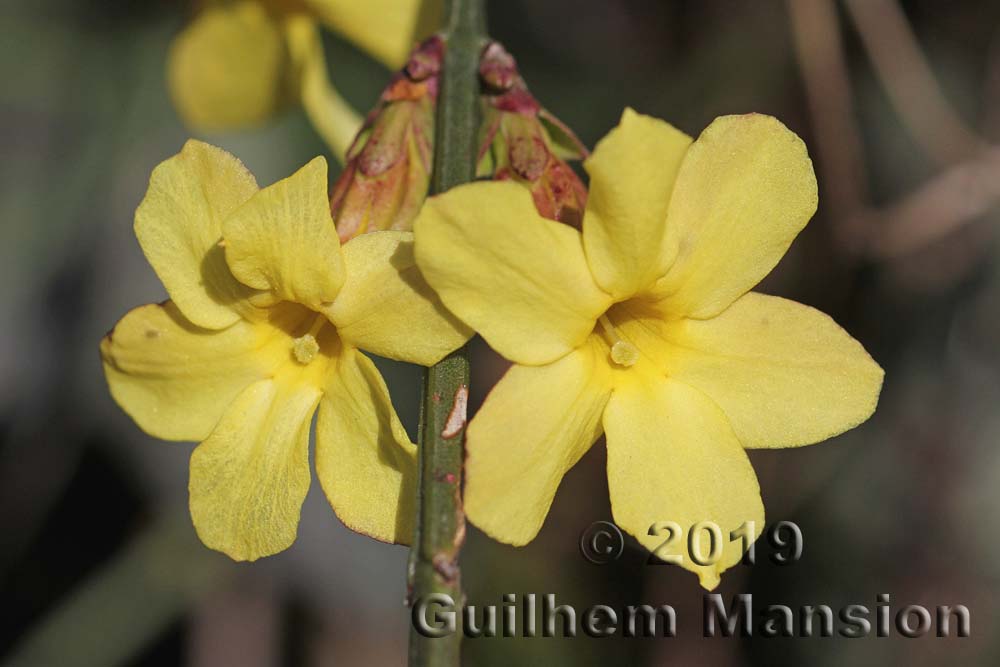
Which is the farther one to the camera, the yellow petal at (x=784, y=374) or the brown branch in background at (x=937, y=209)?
the brown branch in background at (x=937, y=209)

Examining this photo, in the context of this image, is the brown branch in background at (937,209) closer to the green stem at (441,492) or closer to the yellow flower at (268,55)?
the yellow flower at (268,55)

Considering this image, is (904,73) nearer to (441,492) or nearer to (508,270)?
(508,270)

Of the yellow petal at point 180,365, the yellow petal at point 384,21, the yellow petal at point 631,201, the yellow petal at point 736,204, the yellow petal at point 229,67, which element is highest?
the yellow petal at point 384,21

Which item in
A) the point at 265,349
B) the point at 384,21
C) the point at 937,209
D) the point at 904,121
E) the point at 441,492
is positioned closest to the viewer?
the point at 441,492

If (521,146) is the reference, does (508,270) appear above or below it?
below

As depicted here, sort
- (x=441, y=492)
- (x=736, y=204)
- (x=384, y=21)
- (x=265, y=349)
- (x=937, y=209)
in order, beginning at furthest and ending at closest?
(x=937, y=209), (x=384, y=21), (x=265, y=349), (x=736, y=204), (x=441, y=492)

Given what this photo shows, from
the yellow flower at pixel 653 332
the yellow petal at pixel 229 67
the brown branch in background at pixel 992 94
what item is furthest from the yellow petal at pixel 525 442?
the brown branch in background at pixel 992 94

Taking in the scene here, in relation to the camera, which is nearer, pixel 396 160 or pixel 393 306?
pixel 393 306

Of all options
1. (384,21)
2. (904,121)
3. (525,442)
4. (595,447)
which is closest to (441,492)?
(525,442)
